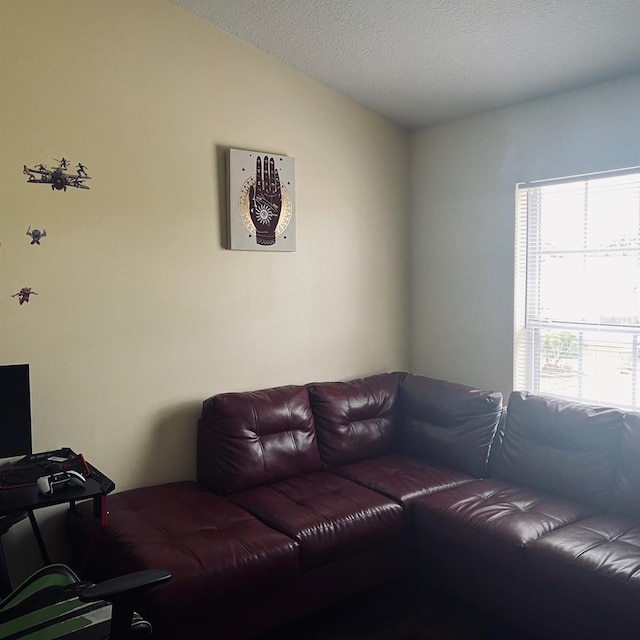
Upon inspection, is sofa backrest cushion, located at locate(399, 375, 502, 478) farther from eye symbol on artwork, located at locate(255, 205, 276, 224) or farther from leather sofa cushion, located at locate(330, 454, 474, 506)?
eye symbol on artwork, located at locate(255, 205, 276, 224)

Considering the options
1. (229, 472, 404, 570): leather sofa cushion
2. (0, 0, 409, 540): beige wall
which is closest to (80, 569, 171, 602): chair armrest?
(229, 472, 404, 570): leather sofa cushion

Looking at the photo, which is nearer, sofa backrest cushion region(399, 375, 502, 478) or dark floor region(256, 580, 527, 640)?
dark floor region(256, 580, 527, 640)

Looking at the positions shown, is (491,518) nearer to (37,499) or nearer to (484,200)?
(37,499)

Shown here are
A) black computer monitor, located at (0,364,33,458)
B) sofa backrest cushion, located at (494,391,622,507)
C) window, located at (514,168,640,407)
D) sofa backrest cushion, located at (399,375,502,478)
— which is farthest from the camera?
sofa backrest cushion, located at (399,375,502,478)

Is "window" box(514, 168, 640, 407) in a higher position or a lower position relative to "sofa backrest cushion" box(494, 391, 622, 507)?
higher

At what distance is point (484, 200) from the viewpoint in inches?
146

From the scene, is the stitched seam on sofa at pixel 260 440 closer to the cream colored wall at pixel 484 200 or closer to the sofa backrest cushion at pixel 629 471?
the cream colored wall at pixel 484 200

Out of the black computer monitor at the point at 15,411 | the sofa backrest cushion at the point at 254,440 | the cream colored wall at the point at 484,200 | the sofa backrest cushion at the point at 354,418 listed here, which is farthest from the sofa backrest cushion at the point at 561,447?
the black computer monitor at the point at 15,411

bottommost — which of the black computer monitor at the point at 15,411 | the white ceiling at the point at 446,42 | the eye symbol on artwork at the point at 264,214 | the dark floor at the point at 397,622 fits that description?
the dark floor at the point at 397,622

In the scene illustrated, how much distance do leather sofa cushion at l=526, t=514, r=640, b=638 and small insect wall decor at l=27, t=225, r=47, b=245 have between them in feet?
7.84

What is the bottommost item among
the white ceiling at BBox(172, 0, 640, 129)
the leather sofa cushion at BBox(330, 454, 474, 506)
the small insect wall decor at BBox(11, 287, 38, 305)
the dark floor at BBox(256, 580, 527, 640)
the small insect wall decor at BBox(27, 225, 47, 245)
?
the dark floor at BBox(256, 580, 527, 640)

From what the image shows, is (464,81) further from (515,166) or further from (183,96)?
(183,96)

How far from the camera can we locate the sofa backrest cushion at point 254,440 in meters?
2.99

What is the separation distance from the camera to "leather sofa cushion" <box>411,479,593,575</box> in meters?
2.51
